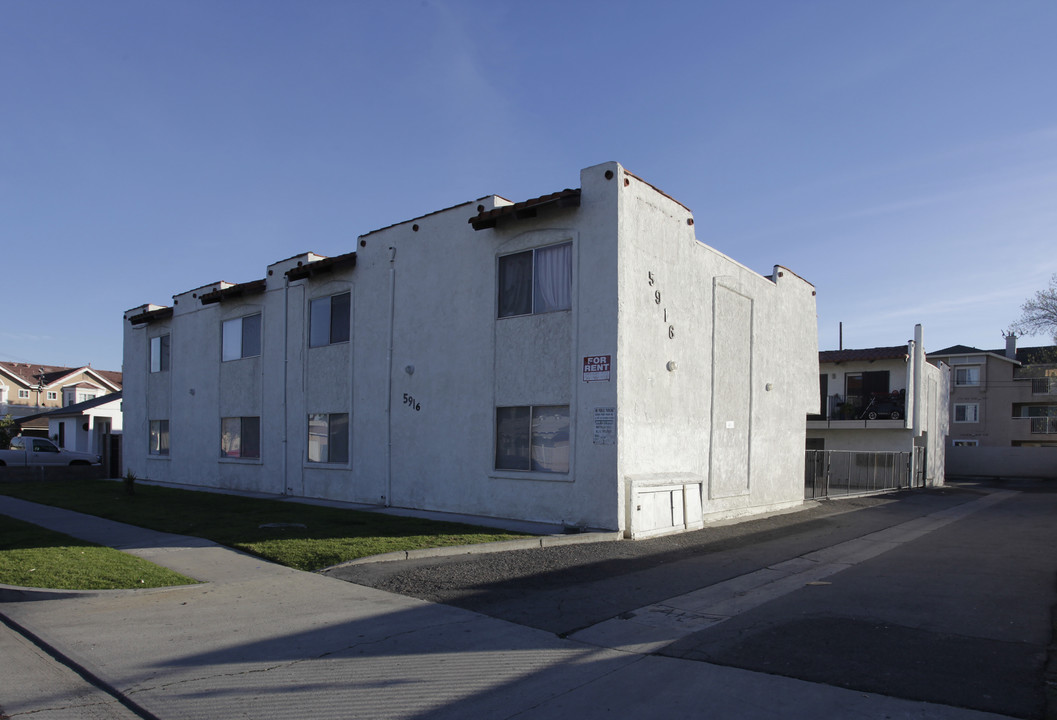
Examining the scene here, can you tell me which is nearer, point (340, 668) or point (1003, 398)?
point (340, 668)

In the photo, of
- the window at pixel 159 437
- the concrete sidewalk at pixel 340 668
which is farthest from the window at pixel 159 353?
the concrete sidewalk at pixel 340 668

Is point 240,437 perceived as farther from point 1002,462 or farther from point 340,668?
point 1002,462

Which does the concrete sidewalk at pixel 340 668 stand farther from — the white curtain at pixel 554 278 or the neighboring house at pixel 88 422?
the neighboring house at pixel 88 422

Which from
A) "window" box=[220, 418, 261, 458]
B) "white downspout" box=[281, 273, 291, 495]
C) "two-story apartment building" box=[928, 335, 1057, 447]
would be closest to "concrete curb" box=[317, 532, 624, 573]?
"white downspout" box=[281, 273, 291, 495]

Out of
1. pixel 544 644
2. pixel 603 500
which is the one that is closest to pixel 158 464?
pixel 603 500

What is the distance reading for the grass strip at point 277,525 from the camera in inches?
409

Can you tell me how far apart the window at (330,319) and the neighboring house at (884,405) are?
22.1 m

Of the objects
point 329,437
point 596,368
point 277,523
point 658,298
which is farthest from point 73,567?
point 658,298

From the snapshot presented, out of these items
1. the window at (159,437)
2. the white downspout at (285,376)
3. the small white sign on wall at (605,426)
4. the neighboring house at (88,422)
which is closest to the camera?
the small white sign on wall at (605,426)

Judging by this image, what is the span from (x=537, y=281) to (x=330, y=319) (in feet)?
23.9

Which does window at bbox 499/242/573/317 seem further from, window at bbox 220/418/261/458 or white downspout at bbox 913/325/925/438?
white downspout at bbox 913/325/925/438

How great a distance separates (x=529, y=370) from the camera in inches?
542

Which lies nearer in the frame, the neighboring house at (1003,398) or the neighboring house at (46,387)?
the neighboring house at (1003,398)

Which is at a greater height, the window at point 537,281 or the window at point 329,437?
the window at point 537,281
